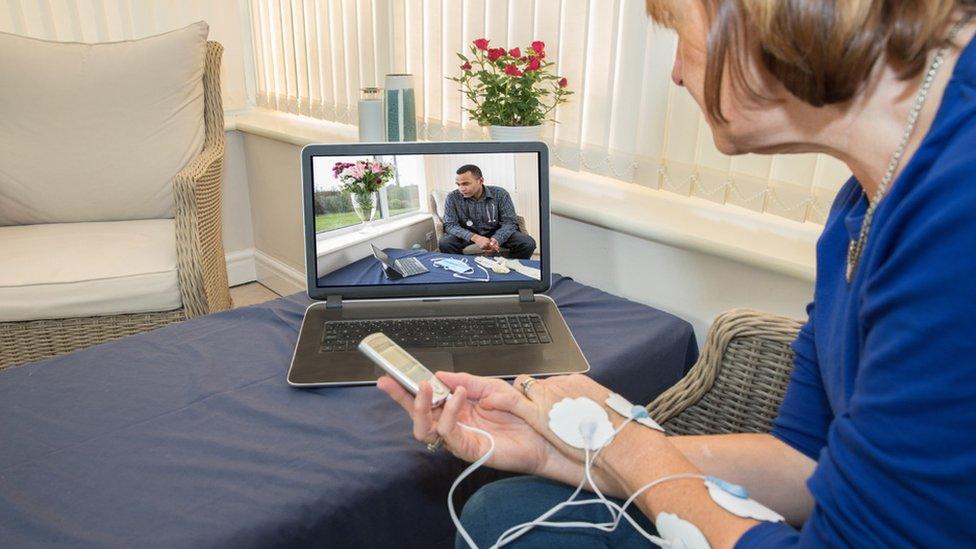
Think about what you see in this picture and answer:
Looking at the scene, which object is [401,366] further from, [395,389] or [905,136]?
[905,136]

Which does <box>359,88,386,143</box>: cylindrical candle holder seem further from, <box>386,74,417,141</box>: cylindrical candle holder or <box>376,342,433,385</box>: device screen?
<box>376,342,433,385</box>: device screen

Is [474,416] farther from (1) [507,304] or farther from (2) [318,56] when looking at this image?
(2) [318,56]

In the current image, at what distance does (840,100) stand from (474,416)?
20.3 inches

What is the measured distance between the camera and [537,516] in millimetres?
785

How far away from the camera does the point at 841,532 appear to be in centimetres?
53

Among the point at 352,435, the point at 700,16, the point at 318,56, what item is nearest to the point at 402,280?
the point at 352,435

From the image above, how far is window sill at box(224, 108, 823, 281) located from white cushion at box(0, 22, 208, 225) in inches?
43.7

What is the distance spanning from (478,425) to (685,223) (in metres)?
0.71

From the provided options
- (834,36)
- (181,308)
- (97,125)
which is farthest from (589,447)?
(97,125)

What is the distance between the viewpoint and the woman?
0.46 m

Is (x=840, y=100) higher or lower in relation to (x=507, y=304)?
higher

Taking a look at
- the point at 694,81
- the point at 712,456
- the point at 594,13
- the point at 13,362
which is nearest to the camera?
the point at 694,81

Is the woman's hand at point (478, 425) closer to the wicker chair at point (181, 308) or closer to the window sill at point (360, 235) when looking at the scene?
the window sill at point (360, 235)

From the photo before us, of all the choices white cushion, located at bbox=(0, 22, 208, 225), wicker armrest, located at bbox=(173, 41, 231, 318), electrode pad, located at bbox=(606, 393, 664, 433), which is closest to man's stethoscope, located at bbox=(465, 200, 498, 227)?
electrode pad, located at bbox=(606, 393, 664, 433)
